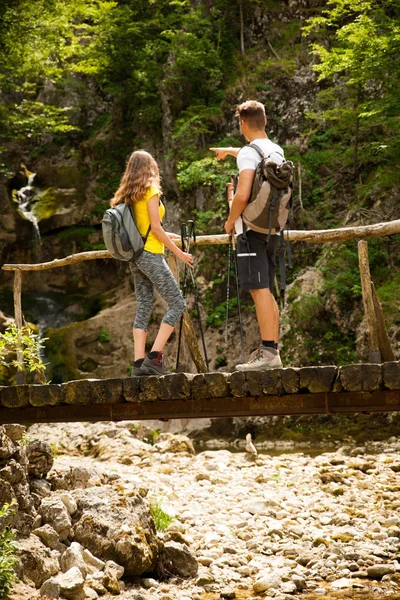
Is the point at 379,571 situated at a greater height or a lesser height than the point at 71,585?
lesser

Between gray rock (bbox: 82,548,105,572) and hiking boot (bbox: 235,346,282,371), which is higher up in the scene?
hiking boot (bbox: 235,346,282,371)

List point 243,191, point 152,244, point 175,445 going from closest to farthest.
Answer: point 243,191, point 152,244, point 175,445

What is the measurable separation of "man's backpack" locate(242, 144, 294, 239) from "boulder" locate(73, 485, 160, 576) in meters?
3.28

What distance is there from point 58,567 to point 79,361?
38.6ft

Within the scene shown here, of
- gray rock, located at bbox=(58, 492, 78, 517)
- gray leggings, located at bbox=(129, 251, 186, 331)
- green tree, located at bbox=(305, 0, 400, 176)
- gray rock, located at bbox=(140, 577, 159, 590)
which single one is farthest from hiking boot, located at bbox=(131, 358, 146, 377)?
green tree, located at bbox=(305, 0, 400, 176)

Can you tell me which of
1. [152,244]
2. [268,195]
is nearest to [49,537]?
[152,244]

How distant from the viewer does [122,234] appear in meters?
4.91

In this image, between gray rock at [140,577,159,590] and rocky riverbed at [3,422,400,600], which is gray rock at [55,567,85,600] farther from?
gray rock at [140,577,159,590]

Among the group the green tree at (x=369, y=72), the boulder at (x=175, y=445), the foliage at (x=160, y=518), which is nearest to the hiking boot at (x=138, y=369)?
the foliage at (x=160, y=518)

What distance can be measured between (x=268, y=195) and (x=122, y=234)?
108cm

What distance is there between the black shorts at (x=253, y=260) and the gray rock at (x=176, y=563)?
10.7 ft

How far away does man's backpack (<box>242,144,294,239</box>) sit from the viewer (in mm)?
4496

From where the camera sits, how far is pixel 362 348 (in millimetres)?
13734

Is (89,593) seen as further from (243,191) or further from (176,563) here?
(243,191)
